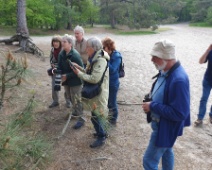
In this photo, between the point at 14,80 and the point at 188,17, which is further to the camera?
the point at 188,17

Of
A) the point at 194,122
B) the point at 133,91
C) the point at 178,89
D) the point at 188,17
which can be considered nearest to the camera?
the point at 178,89

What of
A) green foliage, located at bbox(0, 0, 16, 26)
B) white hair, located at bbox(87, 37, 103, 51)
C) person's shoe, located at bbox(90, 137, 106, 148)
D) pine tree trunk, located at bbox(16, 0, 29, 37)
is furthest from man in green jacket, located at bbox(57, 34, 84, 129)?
green foliage, located at bbox(0, 0, 16, 26)

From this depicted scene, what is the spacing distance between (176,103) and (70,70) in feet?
8.23

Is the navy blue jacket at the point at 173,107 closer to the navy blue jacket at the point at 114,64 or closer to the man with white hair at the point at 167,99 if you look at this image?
the man with white hair at the point at 167,99

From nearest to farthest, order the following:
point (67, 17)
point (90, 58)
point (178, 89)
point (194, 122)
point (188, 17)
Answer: point (178, 89) → point (90, 58) → point (194, 122) → point (67, 17) → point (188, 17)

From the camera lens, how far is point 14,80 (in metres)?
2.53

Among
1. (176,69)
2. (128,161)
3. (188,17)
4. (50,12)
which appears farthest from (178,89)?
(188,17)

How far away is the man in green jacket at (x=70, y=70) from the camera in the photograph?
14.1 feet

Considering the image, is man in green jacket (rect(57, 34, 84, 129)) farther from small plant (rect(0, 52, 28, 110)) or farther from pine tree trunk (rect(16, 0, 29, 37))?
pine tree trunk (rect(16, 0, 29, 37))

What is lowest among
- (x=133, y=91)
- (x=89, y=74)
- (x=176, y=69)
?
(x=133, y=91)

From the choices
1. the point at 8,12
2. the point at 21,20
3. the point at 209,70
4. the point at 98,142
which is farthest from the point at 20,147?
the point at 8,12

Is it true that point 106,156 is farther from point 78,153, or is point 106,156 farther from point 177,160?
point 177,160

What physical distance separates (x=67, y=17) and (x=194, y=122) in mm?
25428

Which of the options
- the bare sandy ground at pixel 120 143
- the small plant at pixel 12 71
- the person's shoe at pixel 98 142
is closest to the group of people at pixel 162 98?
the person's shoe at pixel 98 142
